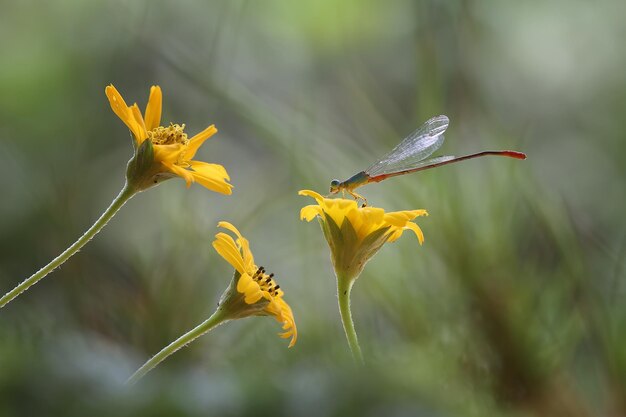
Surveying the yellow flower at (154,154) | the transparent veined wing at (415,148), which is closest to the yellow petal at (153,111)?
the yellow flower at (154,154)

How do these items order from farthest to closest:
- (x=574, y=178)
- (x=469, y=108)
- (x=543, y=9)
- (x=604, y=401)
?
(x=543, y=9)
(x=574, y=178)
(x=469, y=108)
(x=604, y=401)

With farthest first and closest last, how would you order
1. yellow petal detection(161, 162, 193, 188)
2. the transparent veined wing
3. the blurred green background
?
the transparent veined wing < yellow petal detection(161, 162, 193, 188) < the blurred green background

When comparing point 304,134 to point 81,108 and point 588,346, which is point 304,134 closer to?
point 588,346

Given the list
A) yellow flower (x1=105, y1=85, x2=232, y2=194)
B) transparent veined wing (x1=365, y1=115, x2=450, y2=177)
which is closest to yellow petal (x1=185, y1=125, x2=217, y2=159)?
yellow flower (x1=105, y1=85, x2=232, y2=194)

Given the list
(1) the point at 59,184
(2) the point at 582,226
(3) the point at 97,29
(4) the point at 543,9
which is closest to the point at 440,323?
(2) the point at 582,226

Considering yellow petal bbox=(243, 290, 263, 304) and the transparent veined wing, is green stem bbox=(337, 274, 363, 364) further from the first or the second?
the transparent veined wing

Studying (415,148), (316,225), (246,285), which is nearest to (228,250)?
(246,285)
